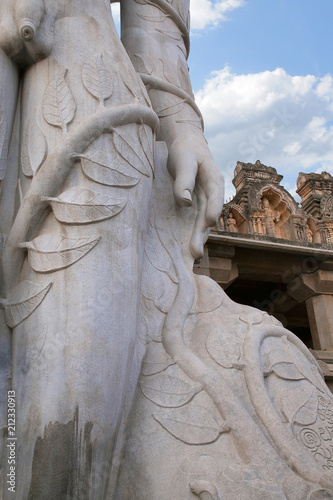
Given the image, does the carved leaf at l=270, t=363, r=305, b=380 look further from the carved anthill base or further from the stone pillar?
the stone pillar

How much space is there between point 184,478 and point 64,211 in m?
1.00

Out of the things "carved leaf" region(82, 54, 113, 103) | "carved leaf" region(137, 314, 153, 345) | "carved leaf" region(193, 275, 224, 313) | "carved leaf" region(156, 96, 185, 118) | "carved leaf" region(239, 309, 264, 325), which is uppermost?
"carved leaf" region(156, 96, 185, 118)

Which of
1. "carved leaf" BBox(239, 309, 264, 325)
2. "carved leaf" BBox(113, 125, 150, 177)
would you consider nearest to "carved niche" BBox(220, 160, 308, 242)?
"carved leaf" BBox(239, 309, 264, 325)

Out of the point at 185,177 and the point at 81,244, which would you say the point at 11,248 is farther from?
the point at 185,177

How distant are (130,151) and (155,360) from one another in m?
0.84

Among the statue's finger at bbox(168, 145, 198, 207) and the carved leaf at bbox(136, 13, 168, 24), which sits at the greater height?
the carved leaf at bbox(136, 13, 168, 24)

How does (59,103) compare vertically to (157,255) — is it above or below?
above

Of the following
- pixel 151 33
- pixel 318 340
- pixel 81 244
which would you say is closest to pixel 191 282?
pixel 81 244

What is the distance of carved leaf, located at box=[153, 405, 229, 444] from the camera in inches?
67.5

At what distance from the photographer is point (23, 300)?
1763 mm

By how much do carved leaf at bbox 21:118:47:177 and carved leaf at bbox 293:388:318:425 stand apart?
1.33 m

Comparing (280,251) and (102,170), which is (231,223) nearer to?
(280,251)

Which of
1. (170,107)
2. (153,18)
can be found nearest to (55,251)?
(170,107)

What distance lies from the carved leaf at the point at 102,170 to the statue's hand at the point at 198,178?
14.6 inches
